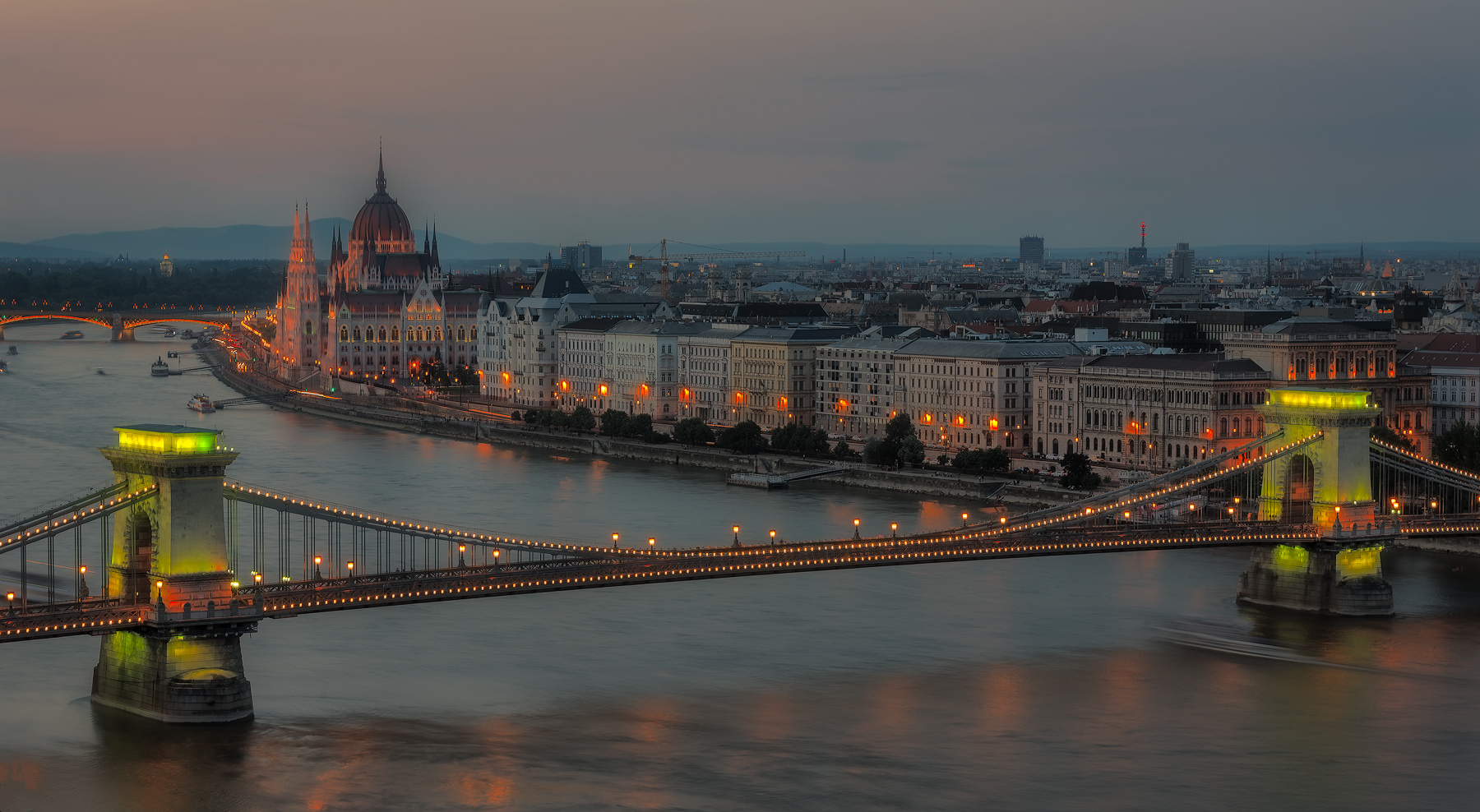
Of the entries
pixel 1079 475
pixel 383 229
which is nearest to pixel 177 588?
pixel 1079 475

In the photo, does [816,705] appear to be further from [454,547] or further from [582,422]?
[582,422]

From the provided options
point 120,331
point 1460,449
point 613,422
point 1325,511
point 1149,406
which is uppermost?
point 120,331

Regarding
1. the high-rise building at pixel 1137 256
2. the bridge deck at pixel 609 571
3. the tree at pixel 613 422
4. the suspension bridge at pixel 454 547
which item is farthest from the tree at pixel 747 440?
the high-rise building at pixel 1137 256

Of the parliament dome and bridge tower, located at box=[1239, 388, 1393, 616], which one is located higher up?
the parliament dome

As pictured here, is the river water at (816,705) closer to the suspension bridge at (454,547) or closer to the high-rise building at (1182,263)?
the suspension bridge at (454,547)

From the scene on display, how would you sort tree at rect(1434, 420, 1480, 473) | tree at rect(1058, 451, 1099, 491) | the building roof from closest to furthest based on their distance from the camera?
1. tree at rect(1434, 420, 1480, 473)
2. tree at rect(1058, 451, 1099, 491)
3. the building roof

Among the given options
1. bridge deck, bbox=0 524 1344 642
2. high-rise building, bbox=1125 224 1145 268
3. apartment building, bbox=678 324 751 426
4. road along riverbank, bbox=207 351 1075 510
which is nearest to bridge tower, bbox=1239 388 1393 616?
bridge deck, bbox=0 524 1344 642

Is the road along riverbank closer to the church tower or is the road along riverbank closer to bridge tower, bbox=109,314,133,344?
the church tower
